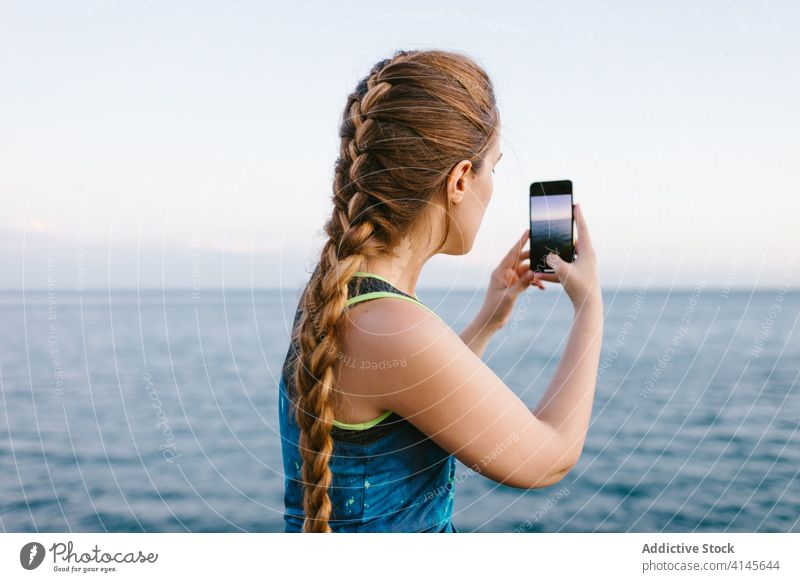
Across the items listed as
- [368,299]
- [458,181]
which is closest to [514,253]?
[458,181]

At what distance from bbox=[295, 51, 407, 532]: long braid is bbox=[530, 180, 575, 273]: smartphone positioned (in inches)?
22.1

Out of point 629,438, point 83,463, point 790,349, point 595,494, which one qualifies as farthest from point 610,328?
point 83,463

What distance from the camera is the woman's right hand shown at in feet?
6.00

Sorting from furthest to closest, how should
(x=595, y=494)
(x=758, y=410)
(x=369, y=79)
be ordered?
(x=758, y=410)
(x=595, y=494)
(x=369, y=79)

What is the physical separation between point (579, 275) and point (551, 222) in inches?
8.4

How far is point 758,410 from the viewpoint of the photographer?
40.2 feet

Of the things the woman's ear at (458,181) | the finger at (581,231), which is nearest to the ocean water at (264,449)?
the finger at (581,231)

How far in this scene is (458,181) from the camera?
1.67 metres

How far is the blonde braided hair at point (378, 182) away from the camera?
1.58 m

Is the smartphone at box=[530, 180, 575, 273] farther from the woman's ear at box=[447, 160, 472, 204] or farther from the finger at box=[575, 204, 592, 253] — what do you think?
the woman's ear at box=[447, 160, 472, 204]

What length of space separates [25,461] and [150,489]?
1.85 m

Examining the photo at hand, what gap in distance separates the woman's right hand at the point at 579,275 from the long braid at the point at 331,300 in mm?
536
